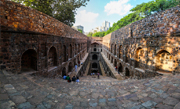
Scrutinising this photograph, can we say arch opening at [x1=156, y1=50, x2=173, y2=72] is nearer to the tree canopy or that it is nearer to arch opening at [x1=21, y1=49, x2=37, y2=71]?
arch opening at [x1=21, y1=49, x2=37, y2=71]

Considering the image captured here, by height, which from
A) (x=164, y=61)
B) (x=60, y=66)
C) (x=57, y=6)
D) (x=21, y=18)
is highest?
(x=57, y=6)

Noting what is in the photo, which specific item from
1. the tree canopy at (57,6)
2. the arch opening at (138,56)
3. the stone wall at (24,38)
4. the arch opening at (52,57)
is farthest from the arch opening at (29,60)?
the tree canopy at (57,6)

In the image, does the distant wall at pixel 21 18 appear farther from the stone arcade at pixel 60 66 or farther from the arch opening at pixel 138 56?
the arch opening at pixel 138 56

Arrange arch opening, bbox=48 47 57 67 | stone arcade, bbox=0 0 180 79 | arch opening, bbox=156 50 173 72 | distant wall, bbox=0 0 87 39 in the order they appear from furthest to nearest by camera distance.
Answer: arch opening, bbox=48 47 57 67 → arch opening, bbox=156 50 173 72 → stone arcade, bbox=0 0 180 79 → distant wall, bbox=0 0 87 39

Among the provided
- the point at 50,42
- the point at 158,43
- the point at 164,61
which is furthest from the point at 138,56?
the point at 50,42

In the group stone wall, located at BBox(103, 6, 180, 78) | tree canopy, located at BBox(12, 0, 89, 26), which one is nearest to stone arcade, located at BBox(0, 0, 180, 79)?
stone wall, located at BBox(103, 6, 180, 78)

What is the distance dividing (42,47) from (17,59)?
1851mm

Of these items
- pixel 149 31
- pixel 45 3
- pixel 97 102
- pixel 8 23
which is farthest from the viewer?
pixel 45 3

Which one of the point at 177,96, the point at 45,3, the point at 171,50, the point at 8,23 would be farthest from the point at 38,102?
the point at 45,3

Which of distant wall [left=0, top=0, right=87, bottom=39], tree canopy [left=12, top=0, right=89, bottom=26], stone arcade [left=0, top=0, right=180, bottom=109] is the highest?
tree canopy [left=12, top=0, right=89, bottom=26]

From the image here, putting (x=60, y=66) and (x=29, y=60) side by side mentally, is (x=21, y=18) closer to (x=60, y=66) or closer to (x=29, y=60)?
(x=29, y=60)

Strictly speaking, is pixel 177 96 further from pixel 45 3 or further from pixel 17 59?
pixel 45 3

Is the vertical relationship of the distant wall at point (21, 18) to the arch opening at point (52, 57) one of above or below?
above

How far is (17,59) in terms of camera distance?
475 cm
